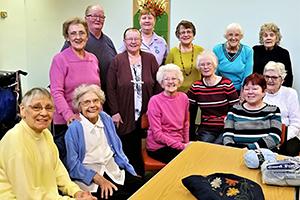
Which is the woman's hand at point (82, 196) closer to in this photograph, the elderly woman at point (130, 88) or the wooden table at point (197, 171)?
the wooden table at point (197, 171)

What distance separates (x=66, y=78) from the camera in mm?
2902

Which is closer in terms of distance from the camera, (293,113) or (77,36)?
(77,36)

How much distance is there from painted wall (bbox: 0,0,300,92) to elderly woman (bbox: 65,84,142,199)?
2683mm

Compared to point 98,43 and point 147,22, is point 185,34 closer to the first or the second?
point 147,22

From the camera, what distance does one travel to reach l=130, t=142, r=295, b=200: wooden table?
1811mm

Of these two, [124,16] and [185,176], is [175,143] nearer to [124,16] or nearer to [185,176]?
[185,176]

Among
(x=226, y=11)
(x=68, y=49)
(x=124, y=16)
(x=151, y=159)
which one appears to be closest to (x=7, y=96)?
(x=68, y=49)

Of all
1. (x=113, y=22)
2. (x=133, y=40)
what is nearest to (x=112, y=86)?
(x=133, y=40)

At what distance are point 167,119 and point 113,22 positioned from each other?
2589 mm

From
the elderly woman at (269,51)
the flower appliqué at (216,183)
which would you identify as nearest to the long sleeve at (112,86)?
the elderly woman at (269,51)

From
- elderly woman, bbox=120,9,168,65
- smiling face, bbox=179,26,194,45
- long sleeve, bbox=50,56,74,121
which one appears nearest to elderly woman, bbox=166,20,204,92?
smiling face, bbox=179,26,194,45

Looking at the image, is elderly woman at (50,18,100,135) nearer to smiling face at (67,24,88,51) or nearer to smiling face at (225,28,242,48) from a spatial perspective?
smiling face at (67,24,88,51)

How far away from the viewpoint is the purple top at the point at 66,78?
9.41ft

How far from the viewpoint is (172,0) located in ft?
16.6
